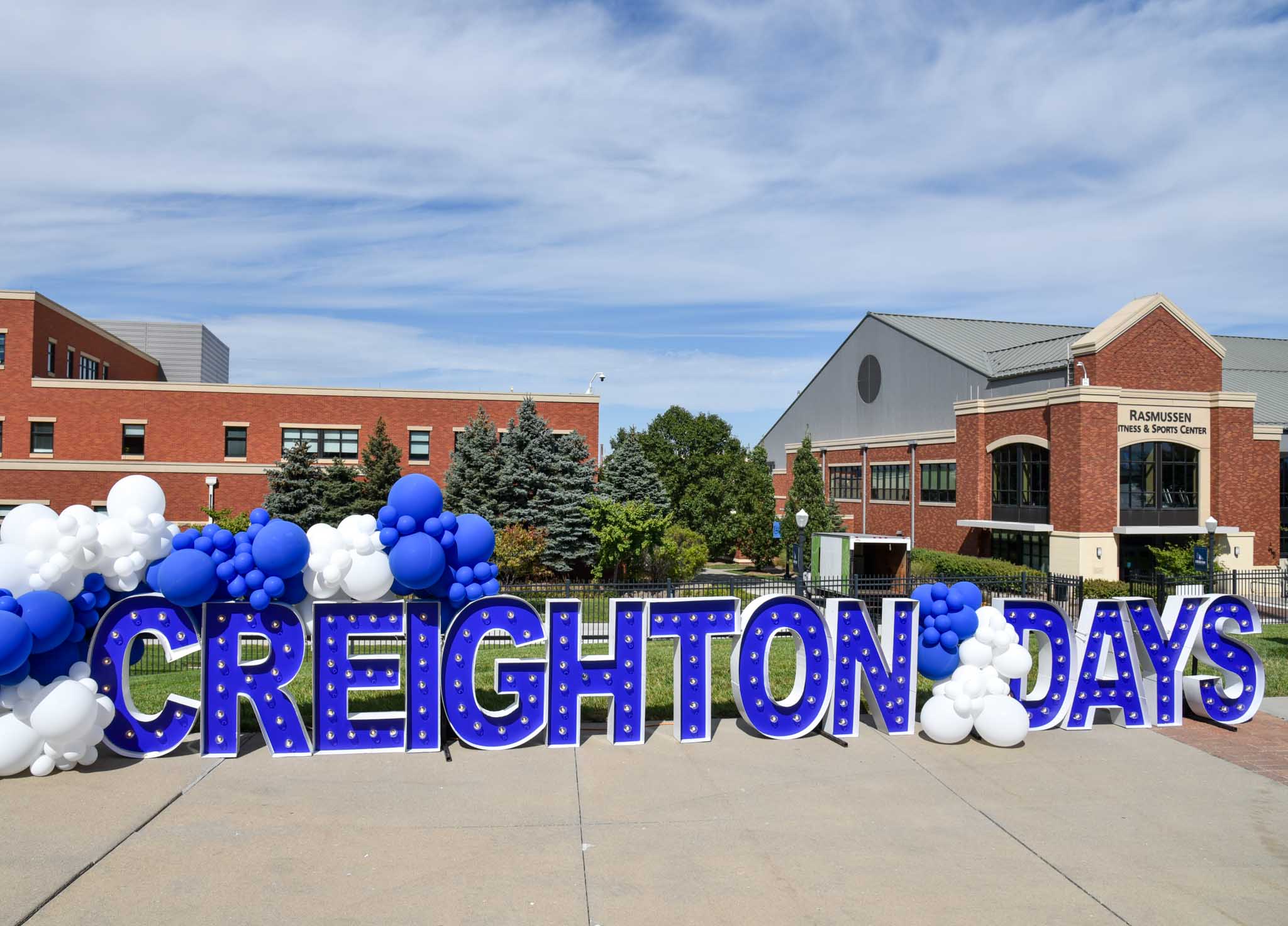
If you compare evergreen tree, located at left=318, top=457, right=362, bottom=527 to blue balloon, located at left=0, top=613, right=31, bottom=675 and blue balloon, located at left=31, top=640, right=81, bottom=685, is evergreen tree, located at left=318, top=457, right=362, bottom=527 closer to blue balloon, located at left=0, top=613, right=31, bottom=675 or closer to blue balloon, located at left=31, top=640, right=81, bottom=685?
blue balloon, located at left=31, top=640, right=81, bottom=685

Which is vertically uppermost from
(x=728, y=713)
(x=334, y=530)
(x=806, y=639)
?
(x=334, y=530)

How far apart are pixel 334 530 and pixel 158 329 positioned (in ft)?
262

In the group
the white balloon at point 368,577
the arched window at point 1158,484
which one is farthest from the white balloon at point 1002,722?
the arched window at point 1158,484

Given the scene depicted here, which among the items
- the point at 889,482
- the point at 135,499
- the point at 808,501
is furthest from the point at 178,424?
the point at 889,482

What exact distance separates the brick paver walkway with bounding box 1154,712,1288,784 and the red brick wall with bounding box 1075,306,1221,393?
83.8ft

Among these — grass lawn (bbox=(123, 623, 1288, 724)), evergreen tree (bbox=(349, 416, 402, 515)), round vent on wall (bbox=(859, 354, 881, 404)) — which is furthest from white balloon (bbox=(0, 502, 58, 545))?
round vent on wall (bbox=(859, 354, 881, 404))

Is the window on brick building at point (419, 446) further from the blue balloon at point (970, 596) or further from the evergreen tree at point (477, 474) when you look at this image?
the blue balloon at point (970, 596)

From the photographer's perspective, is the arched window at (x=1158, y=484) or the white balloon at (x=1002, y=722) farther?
the arched window at (x=1158, y=484)

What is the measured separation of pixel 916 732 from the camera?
12.8 m

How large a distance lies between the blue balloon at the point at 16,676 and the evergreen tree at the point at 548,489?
2486cm

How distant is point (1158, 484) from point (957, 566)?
8349 mm

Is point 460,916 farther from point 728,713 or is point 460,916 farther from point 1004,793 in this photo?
point 728,713

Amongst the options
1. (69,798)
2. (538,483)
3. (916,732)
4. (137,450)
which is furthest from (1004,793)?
(137,450)

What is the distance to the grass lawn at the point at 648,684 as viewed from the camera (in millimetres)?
14273
